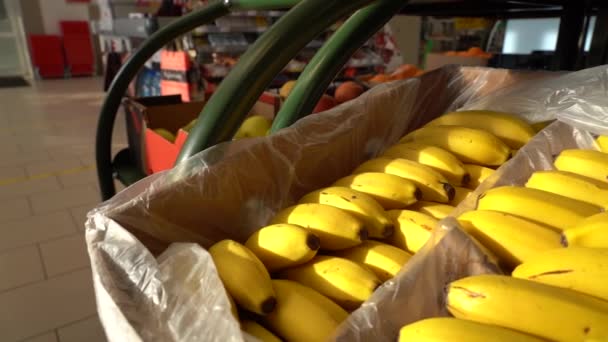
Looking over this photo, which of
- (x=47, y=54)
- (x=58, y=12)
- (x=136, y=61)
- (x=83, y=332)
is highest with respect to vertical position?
(x=58, y=12)

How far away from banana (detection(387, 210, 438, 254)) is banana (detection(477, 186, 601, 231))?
8 cm

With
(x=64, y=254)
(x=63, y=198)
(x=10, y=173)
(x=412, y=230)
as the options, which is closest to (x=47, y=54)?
(x=10, y=173)

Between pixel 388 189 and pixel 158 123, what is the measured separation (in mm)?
1224

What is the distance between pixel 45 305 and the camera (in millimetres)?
1477

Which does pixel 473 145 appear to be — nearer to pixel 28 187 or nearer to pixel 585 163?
pixel 585 163

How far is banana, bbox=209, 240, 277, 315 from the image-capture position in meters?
0.49

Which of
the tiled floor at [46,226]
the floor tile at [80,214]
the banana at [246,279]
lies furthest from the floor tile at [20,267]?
the banana at [246,279]

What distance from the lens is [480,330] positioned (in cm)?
38

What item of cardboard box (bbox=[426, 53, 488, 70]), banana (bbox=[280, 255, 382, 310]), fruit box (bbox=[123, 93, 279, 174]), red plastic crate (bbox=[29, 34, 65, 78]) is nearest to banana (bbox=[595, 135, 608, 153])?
banana (bbox=[280, 255, 382, 310])

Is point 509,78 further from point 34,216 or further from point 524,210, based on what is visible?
point 34,216

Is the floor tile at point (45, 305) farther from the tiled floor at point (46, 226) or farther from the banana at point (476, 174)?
the banana at point (476, 174)

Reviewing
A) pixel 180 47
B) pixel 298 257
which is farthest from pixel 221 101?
pixel 180 47

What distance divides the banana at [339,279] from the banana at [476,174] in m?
0.39

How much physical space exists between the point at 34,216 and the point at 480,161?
220cm
